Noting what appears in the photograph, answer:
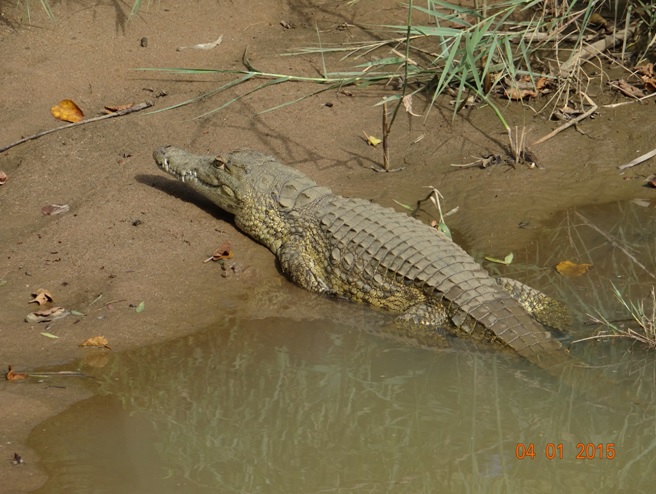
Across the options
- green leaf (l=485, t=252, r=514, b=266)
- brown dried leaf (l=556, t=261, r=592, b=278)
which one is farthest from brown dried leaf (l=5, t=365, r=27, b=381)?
brown dried leaf (l=556, t=261, r=592, b=278)

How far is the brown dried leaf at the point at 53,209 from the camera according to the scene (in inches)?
261

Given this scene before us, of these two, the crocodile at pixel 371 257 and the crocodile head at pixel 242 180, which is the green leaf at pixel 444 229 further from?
the crocodile head at pixel 242 180

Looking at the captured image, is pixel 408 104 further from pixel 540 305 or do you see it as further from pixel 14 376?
pixel 14 376

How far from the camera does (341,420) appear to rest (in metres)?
4.56

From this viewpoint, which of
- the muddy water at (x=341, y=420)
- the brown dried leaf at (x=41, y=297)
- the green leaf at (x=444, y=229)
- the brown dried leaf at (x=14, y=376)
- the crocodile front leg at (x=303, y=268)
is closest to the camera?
the muddy water at (x=341, y=420)

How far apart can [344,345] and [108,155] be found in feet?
10.1

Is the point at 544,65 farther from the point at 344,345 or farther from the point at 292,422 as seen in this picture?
the point at 292,422

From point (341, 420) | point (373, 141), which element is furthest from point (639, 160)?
point (341, 420)

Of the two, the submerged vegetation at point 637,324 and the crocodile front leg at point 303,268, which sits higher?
the submerged vegetation at point 637,324

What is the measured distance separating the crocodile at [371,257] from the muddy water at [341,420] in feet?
0.78

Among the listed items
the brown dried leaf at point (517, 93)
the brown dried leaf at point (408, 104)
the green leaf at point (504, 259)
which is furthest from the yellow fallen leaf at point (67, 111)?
the green leaf at point (504, 259)

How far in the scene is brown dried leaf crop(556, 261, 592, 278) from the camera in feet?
19.5

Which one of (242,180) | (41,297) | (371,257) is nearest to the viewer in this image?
(41,297)
